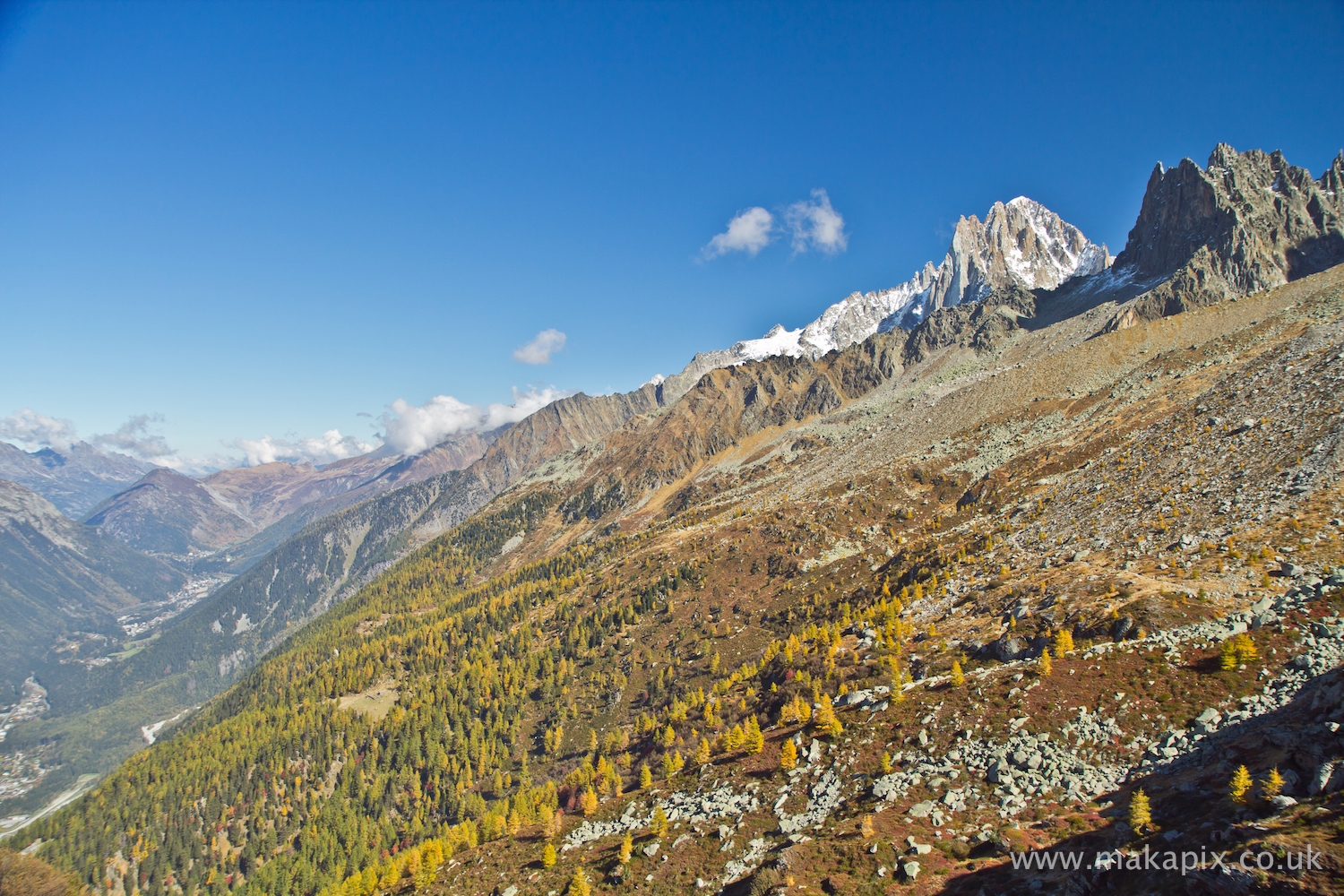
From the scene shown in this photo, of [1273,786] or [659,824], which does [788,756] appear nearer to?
[659,824]

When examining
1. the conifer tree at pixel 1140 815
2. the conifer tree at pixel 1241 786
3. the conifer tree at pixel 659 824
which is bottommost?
the conifer tree at pixel 659 824

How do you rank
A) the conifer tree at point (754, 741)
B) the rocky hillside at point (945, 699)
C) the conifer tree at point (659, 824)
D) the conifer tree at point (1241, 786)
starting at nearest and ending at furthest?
the conifer tree at point (1241, 786) < the rocky hillside at point (945, 699) < the conifer tree at point (659, 824) < the conifer tree at point (754, 741)

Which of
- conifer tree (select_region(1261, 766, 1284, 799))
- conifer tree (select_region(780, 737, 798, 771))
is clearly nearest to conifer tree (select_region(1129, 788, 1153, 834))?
conifer tree (select_region(1261, 766, 1284, 799))

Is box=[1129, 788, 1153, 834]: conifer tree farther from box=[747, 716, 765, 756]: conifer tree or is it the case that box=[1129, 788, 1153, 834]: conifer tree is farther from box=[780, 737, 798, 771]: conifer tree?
box=[747, 716, 765, 756]: conifer tree

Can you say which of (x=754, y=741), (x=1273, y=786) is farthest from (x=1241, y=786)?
(x=754, y=741)

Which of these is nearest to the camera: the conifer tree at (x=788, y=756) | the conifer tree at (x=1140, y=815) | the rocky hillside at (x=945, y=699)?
the conifer tree at (x=1140, y=815)

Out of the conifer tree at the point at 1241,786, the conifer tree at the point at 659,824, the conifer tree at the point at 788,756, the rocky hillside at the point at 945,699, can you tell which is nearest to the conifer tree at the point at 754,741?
the rocky hillside at the point at 945,699

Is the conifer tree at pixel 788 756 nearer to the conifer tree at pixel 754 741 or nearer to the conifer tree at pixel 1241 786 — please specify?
the conifer tree at pixel 754 741

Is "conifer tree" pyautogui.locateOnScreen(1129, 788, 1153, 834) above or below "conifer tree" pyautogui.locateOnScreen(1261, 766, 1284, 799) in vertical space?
below

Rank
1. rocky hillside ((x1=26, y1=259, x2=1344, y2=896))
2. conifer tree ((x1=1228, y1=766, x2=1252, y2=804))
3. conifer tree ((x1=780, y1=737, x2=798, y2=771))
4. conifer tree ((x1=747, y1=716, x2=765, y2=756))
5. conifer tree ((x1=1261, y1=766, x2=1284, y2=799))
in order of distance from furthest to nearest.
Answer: conifer tree ((x1=747, y1=716, x2=765, y2=756)), conifer tree ((x1=780, y1=737, x2=798, y2=771)), rocky hillside ((x1=26, y1=259, x2=1344, y2=896)), conifer tree ((x1=1228, y1=766, x2=1252, y2=804)), conifer tree ((x1=1261, y1=766, x2=1284, y2=799))

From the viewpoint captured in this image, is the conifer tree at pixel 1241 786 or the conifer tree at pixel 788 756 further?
the conifer tree at pixel 788 756

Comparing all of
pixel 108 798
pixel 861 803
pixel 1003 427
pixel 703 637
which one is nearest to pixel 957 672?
pixel 861 803

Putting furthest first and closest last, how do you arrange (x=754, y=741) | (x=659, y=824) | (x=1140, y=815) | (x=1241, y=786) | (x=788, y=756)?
(x=754, y=741) → (x=788, y=756) → (x=659, y=824) → (x=1140, y=815) → (x=1241, y=786)

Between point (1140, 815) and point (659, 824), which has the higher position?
point (1140, 815)
